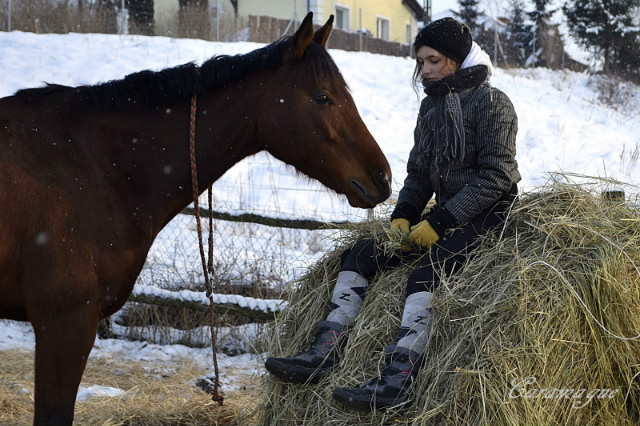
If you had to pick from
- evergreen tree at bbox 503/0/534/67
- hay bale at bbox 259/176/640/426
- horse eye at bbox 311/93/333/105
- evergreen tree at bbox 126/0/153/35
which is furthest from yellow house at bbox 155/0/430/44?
hay bale at bbox 259/176/640/426

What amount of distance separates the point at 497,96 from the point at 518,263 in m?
0.84

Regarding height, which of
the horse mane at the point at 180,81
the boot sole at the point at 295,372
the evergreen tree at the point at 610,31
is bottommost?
the boot sole at the point at 295,372

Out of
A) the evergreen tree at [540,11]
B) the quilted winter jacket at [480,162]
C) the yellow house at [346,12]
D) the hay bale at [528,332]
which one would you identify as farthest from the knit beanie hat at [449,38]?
the evergreen tree at [540,11]

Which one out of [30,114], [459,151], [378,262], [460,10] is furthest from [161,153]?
[460,10]

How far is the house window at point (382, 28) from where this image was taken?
32556 mm

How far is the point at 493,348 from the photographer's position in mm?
2316

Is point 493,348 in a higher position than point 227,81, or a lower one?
lower

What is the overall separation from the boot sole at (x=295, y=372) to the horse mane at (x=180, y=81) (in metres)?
1.26

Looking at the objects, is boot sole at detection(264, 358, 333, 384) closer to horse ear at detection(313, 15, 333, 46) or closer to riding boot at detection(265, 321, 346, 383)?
riding boot at detection(265, 321, 346, 383)

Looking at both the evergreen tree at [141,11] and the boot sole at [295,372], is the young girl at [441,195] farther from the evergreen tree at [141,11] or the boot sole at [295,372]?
the evergreen tree at [141,11]

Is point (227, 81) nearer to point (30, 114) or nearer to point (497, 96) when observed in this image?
point (30, 114)

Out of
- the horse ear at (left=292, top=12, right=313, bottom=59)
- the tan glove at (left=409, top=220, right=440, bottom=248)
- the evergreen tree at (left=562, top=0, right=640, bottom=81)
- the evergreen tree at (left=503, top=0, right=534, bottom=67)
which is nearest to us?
the horse ear at (left=292, top=12, right=313, bottom=59)

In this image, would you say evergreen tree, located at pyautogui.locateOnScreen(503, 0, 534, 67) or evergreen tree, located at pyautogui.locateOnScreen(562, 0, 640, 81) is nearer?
evergreen tree, located at pyautogui.locateOnScreen(562, 0, 640, 81)

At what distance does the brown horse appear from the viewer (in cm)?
239
